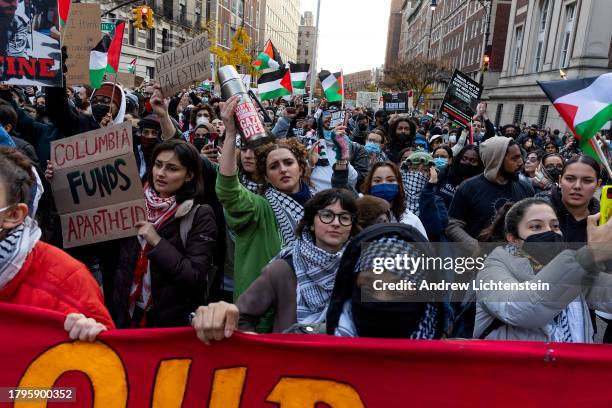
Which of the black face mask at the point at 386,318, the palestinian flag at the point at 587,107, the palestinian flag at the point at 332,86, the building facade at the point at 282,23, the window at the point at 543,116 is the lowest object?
the black face mask at the point at 386,318

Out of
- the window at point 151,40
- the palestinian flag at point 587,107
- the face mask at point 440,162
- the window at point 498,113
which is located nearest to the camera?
the palestinian flag at point 587,107

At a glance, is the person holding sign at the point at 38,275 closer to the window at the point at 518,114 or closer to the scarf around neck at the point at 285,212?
the scarf around neck at the point at 285,212

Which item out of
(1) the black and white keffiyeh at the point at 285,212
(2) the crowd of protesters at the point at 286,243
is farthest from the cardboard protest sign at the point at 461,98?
(1) the black and white keffiyeh at the point at 285,212

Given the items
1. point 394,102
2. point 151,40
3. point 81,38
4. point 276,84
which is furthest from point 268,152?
point 151,40

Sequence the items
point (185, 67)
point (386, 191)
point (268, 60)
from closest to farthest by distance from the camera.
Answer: point (386, 191) < point (185, 67) < point (268, 60)

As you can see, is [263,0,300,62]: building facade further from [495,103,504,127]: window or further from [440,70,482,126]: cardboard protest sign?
[440,70,482,126]: cardboard protest sign

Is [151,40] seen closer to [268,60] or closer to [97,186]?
[268,60]

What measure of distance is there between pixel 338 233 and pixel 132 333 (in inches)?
36.0

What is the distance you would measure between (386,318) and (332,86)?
6494 millimetres

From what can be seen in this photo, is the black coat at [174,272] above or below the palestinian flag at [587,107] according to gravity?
below

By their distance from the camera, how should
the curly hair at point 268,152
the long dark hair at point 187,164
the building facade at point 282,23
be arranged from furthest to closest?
the building facade at point 282,23
the curly hair at point 268,152
the long dark hair at point 187,164

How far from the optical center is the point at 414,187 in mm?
3908

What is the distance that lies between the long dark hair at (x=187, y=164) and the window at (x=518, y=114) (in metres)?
32.6

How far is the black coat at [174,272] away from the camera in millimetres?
2439
